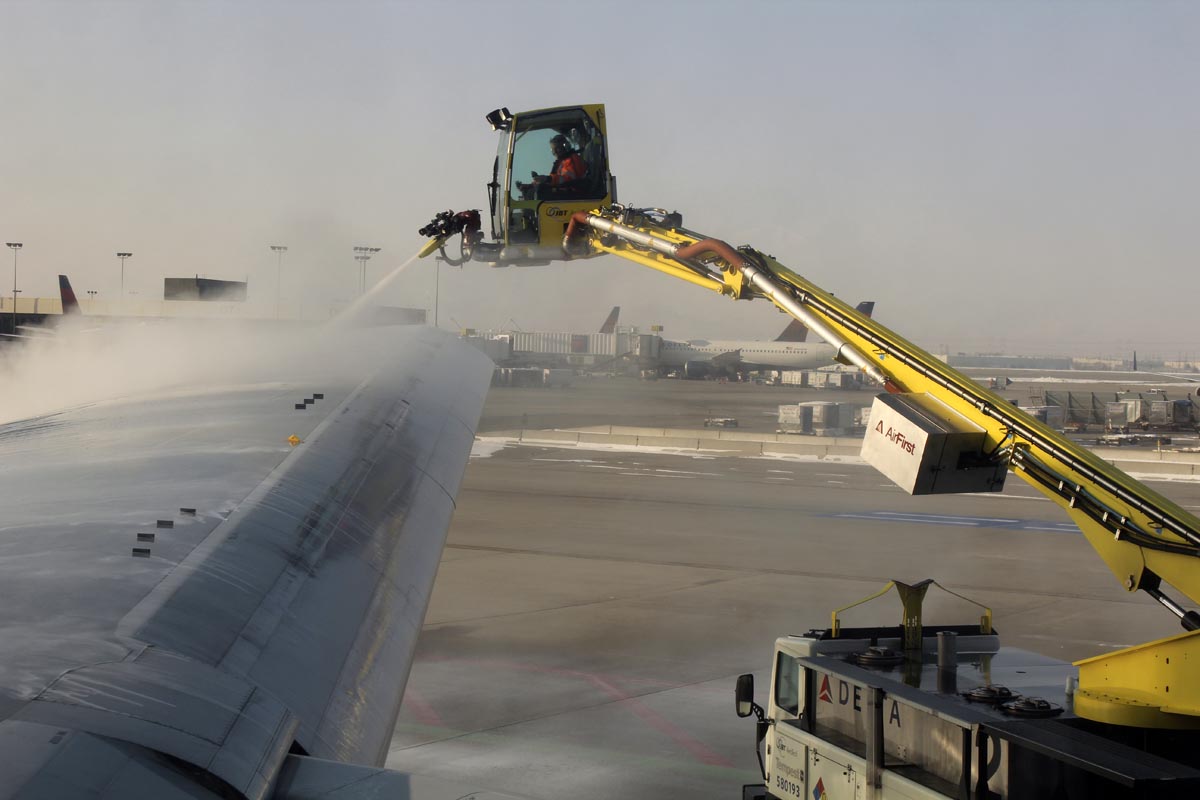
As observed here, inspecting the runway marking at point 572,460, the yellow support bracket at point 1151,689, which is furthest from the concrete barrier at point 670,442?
the yellow support bracket at point 1151,689

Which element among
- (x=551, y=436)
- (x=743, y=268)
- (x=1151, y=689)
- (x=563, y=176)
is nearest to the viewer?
(x=1151, y=689)

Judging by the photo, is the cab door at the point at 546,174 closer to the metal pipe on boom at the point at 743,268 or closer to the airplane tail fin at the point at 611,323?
the metal pipe on boom at the point at 743,268

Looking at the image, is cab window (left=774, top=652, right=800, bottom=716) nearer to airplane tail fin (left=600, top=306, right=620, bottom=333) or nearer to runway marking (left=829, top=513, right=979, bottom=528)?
runway marking (left=829, top=513, right=979, bottom=528)

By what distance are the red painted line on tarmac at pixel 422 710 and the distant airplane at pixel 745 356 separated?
98.2 m

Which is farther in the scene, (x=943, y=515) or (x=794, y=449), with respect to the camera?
(x=794, y=449)

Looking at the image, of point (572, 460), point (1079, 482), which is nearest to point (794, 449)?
point (572, 460)

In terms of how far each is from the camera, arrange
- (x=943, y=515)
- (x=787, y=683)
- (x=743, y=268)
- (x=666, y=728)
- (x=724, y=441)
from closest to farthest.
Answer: (x=787, y=683) < (x=743, y=268) < (x=666, y=728) < (x=943, y=515) < (x=724, y=441)

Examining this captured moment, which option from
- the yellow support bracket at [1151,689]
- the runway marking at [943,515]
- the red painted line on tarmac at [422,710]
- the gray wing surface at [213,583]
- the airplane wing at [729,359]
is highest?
the airplane wing at [729,359]

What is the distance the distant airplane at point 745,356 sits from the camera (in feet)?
368

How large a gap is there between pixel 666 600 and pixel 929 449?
38.2ft

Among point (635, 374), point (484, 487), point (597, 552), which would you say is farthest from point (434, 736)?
point (635, 374)

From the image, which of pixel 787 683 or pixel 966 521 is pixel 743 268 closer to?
pixel 787 683

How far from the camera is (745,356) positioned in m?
114

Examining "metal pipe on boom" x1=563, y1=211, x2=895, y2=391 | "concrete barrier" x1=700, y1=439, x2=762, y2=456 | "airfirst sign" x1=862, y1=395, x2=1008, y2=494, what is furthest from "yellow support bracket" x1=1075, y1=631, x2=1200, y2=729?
"concrete barrier" x1=700, y1=439, x2=762, y2=456
